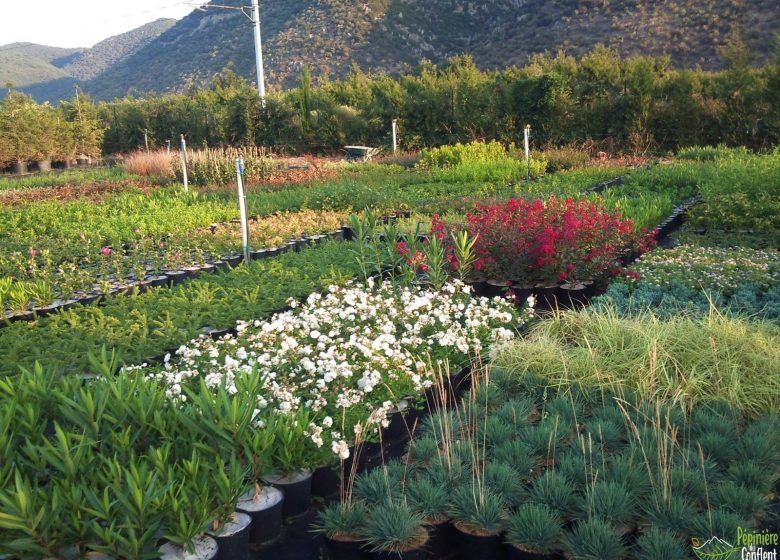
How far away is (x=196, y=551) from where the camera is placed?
8.00 ft

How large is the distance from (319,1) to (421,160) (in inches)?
1363

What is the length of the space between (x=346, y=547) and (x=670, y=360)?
7.91ft

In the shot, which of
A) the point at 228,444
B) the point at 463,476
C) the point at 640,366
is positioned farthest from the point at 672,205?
the point at 228,444

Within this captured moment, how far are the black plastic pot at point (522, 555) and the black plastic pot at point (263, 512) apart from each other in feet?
3.29

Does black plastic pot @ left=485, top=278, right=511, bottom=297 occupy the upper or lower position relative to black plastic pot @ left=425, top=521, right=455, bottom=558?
upper

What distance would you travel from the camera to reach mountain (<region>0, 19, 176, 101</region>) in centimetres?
7150

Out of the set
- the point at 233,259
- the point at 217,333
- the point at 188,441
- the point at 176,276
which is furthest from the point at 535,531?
the point at 233,259

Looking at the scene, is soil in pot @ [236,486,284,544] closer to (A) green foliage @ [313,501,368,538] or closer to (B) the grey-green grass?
(A) green foliage @ [313,501,368,538]

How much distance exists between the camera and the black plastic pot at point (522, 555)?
249 cm

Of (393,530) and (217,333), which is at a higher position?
(217,333)

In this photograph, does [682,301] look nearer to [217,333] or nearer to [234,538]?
[217,333]

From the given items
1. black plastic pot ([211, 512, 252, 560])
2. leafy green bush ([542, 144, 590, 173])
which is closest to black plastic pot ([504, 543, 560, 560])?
black plastic pot ([211, 512, 252, 560])

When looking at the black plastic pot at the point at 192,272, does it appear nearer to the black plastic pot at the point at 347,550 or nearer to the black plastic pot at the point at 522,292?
the black plastic pot at the point at 522,292

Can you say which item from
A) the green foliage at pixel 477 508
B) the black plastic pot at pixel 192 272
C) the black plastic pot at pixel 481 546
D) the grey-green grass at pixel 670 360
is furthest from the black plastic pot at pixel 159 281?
the black plastic pot at pixel 481 546
